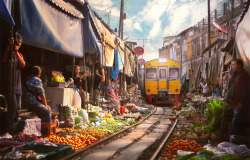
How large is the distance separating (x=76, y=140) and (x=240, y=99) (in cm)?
400

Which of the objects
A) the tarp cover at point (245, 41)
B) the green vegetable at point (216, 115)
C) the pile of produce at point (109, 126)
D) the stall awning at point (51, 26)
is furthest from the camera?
the pile of produce at point (109, 126)

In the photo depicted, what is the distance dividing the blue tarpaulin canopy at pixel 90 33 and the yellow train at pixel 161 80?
11.6 m

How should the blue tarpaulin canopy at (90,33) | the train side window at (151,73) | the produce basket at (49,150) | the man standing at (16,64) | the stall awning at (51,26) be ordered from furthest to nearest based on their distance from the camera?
the train side window at (151,73)
the blue tarpaulin canopy at (90,33)
the stall awning at (51,26)
the man standing at (16,64)
the produce basket at (49,150)

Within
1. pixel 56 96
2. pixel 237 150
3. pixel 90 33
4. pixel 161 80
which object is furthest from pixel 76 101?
pixel 161 80

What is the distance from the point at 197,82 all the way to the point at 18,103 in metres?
14.3

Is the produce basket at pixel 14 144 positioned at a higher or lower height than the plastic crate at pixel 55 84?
lower

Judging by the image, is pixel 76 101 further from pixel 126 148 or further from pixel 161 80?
pixel 161 80

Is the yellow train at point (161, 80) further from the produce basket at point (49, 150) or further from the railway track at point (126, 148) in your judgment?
the produce basket at point (49, 150)

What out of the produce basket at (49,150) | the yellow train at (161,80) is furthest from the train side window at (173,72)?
the produce basket at (49,150)

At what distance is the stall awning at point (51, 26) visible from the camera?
5387 mm

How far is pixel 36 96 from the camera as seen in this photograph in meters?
6.24

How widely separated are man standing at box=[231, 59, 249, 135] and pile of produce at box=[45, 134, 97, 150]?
352 cm

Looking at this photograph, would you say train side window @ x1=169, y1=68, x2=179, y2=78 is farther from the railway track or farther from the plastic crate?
the plastic crate

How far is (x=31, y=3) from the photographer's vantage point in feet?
17.6
